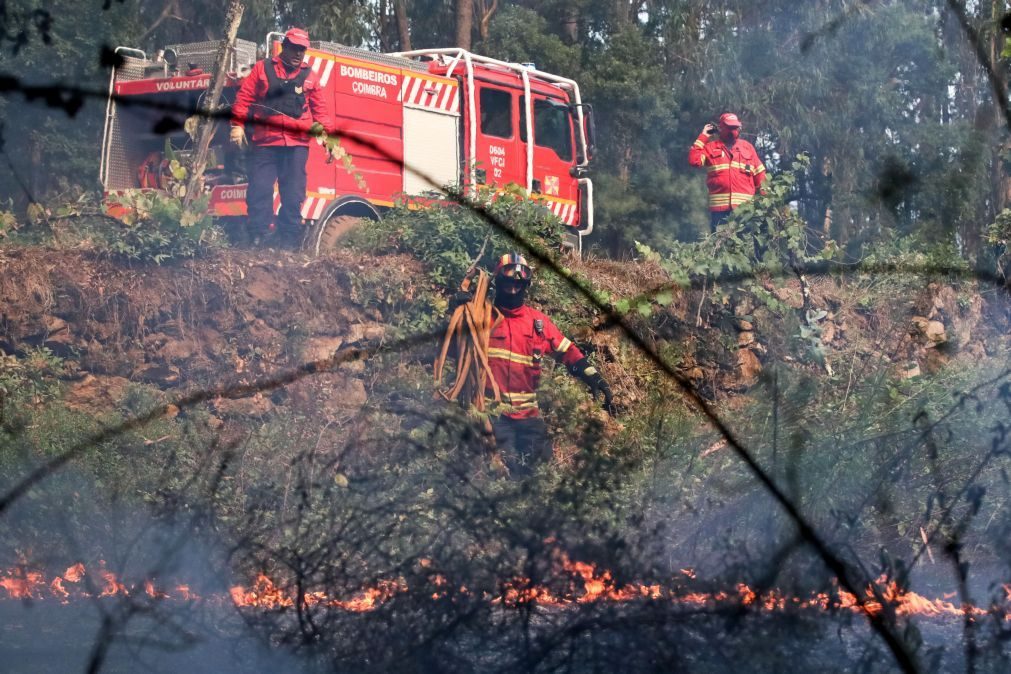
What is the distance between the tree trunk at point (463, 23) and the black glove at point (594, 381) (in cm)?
981

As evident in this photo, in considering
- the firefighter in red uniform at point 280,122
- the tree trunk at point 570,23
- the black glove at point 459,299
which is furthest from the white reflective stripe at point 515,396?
the tree trunk at point 570,23

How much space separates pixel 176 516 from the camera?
7.88 meters

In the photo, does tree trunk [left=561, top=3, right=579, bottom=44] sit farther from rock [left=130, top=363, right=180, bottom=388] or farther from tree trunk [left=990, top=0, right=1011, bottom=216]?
rock [left=130, top=363, right=180, bottom=388]

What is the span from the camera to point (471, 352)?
900 cm

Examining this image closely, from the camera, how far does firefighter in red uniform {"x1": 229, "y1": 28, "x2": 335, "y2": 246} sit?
1020 centimetres

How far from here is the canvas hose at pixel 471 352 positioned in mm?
8875

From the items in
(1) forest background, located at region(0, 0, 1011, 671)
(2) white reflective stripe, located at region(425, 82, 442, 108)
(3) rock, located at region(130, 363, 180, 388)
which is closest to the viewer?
(1) forest background, located at region(0, 0, 1011, 671)

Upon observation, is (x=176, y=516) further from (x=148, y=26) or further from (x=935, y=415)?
(x=148, y=26)

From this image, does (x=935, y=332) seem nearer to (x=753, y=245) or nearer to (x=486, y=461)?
(x=753, y=245)

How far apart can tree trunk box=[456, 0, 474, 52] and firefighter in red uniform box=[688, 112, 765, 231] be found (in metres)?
7.47

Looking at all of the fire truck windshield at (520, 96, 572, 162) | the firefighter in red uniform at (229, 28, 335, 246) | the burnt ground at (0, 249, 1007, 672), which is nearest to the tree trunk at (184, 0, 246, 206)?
the firefighter in red uniform at (229, 28, 335, 246)

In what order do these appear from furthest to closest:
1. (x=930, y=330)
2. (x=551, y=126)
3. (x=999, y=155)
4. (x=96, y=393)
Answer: (x=999, y=155)
(x=551, y=126)
(x=930, y=330)
(x=96, y=393)

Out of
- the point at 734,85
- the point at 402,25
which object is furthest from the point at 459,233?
the point at 734,85

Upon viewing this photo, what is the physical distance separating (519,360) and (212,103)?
399cm
